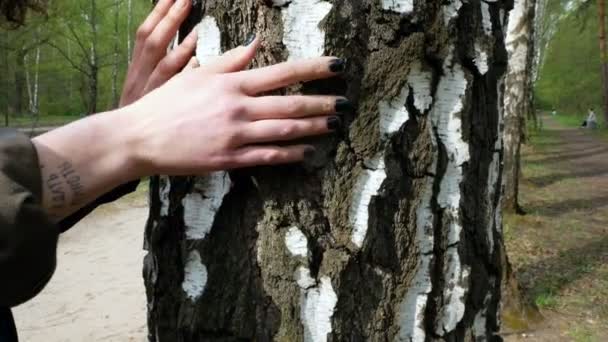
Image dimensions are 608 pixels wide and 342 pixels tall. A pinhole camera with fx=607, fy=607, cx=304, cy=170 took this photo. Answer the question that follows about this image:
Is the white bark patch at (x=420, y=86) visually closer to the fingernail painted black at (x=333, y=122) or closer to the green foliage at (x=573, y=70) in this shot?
the fingernail painted black at (x=333, y=122)

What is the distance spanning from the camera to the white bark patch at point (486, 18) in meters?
1.35

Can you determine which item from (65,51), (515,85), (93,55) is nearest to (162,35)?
(515,85)

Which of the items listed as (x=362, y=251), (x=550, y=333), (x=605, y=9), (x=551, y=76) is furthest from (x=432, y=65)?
(x=551, y=76)

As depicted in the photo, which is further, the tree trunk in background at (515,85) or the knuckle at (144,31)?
the tree trunk in background at (515,85)

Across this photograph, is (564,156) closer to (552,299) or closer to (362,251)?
(552,299)

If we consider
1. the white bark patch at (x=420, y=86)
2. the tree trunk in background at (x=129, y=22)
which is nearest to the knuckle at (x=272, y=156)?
the white bark patch at (x=420, y=86)

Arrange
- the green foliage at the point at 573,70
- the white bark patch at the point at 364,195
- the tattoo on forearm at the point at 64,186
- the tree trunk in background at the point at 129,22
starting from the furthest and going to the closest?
the green foliage at the point at 573,70 < the tree trunk in background at the point at 129,22 < the white bark patch at the point at 364,195 < the tattoo on forearm at the point at 64,186

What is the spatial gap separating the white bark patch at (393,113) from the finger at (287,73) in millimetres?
141

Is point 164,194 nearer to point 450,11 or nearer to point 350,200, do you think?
point 350,200

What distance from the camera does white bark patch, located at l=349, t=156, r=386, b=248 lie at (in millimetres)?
1263

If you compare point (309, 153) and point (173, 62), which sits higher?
point (173, 62)

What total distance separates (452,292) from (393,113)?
1.43 ft

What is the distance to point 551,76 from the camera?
3619 centimetres

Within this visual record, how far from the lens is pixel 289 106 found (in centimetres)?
115
